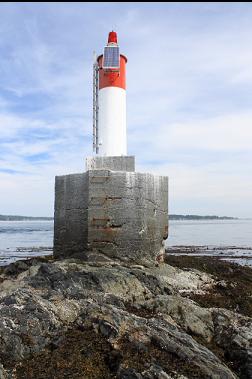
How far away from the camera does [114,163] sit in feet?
34.6

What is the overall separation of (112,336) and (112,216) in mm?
4793

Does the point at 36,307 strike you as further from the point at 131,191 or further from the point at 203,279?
the point at 203,279

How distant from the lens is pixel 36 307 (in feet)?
18.7

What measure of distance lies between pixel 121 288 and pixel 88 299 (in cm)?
137

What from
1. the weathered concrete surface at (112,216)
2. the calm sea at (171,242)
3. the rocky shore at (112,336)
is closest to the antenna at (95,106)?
the weathered concrete surface at (112,216)

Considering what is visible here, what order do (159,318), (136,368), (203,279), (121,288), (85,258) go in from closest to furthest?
(136,368) < (159,318) < (121,288) < (85,258) < (203,279)

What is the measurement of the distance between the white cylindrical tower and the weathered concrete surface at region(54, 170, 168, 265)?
136 cm

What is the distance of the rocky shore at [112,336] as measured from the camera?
190 inches

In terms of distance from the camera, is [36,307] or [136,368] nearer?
[136,368]

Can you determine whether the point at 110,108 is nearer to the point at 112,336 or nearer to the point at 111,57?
the point at 111,57

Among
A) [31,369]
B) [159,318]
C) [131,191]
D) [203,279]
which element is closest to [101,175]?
[131,191]

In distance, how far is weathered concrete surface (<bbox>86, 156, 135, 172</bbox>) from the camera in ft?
34.3

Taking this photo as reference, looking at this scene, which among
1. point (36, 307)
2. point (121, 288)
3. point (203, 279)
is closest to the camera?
point (36, 307)

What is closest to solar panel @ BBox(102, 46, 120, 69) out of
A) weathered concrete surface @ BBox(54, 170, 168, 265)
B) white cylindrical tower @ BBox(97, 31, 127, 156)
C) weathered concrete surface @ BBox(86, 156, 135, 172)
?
white cylindrical tower @ BBox(97, 31, 127, 156)
